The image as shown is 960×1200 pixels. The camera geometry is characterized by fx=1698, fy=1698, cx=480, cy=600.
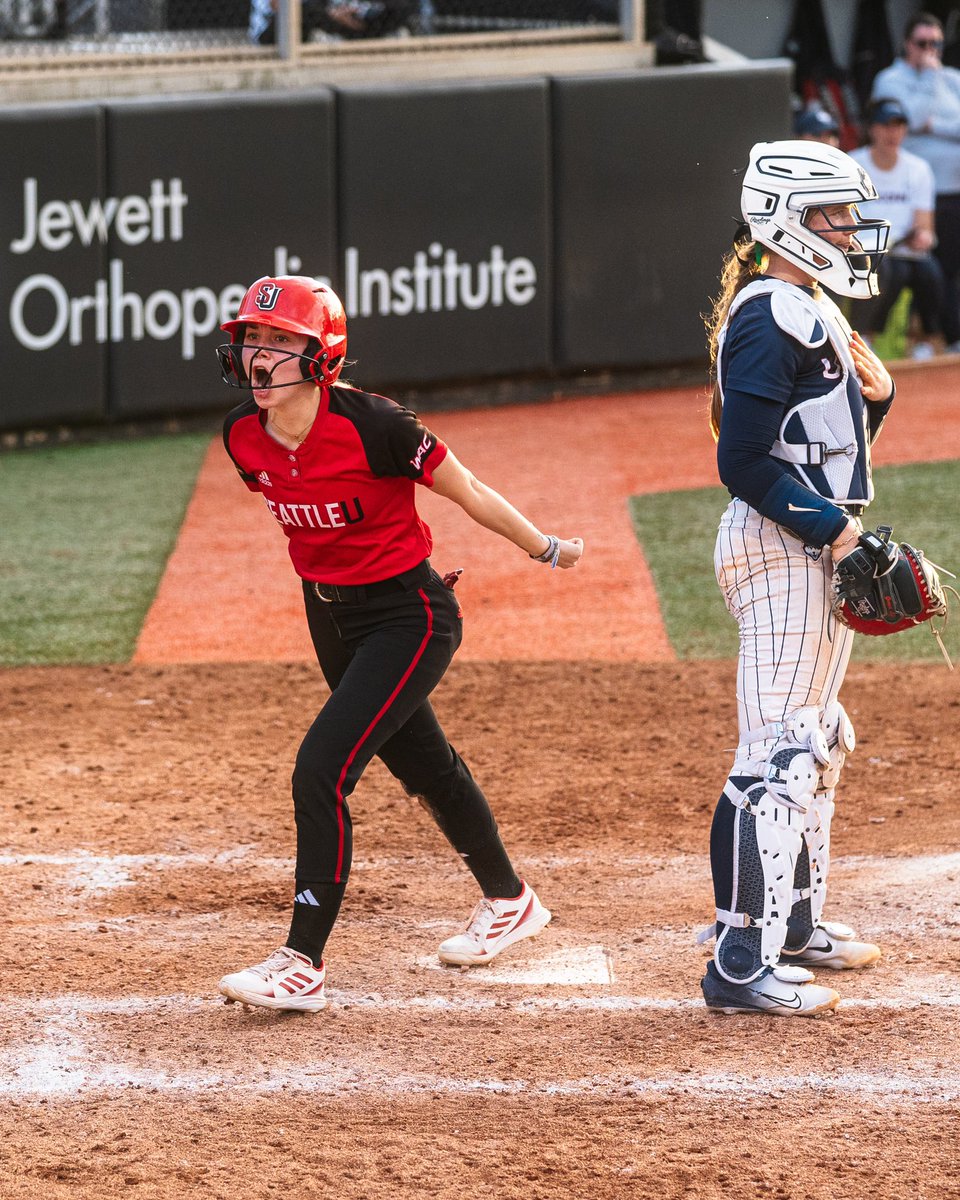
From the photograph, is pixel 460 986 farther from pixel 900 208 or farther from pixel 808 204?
pixel 900 208

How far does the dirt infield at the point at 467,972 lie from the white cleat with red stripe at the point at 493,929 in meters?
0.06

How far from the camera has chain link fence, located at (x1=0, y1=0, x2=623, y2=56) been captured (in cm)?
1017

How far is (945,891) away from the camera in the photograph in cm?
448

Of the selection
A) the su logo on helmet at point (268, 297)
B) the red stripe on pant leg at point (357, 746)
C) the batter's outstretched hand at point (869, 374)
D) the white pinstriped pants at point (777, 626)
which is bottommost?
the red stripe on pant leg at point (357, 746)

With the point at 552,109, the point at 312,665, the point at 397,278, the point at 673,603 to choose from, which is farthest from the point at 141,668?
the point at 552,109

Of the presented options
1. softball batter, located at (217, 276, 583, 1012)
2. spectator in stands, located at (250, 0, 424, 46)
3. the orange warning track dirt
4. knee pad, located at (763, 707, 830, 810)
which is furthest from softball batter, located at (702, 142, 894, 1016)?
spectator in stands, located at (250, 0, 424, 46)

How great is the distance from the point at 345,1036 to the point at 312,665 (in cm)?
312

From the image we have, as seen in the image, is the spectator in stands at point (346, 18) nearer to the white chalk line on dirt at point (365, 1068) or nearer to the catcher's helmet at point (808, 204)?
the catcher's helmet at point (808, 204)

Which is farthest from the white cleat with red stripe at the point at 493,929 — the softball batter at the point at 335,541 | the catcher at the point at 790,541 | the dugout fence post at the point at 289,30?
the dugout fence post at the point at 289,30

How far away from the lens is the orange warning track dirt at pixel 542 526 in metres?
7.10

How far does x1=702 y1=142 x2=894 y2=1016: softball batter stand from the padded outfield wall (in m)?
6.69

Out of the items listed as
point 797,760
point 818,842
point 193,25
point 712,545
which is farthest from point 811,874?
point 193,25

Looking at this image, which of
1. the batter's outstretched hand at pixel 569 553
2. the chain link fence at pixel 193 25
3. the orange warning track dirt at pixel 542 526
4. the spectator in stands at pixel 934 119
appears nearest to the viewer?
the batter's outstretched hand at pixel 569 553

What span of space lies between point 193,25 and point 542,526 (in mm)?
4239
